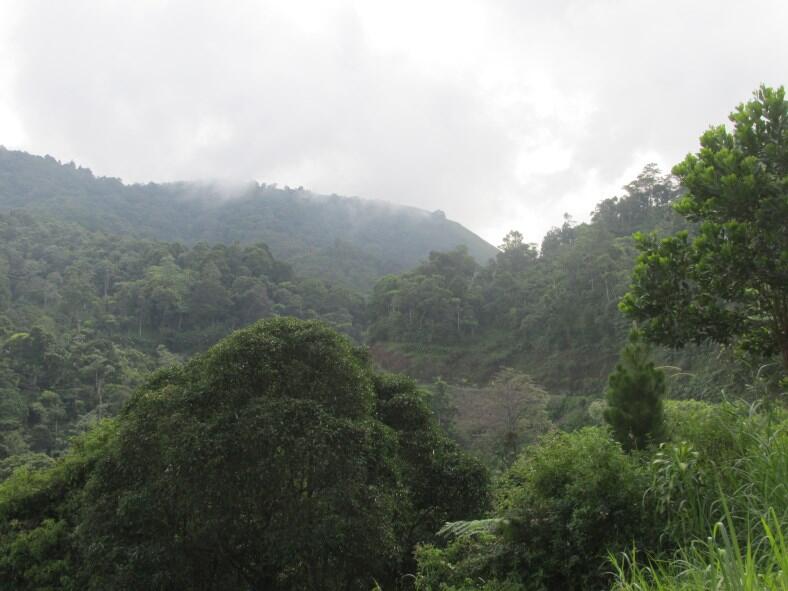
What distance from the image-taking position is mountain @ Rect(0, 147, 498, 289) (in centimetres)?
8338

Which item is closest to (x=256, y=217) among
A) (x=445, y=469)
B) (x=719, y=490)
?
(x=445, y=469)

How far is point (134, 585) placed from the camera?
7.91m

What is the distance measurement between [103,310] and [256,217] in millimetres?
57784

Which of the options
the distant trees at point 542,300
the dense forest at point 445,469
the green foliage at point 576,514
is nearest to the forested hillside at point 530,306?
the distant trees at point 542,300

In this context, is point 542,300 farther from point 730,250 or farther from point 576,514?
point 576,514

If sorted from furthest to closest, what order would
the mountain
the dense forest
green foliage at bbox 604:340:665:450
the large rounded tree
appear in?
the mountain
green foliage at bbox 604:340:665:450
the large rounded tree
the dense forest

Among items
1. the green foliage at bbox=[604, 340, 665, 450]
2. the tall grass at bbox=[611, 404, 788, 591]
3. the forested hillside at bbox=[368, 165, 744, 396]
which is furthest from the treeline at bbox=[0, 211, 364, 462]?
the tall grass at bbox=[611, 404, 788, 591]

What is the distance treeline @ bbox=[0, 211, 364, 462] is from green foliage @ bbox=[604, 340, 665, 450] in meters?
25.1

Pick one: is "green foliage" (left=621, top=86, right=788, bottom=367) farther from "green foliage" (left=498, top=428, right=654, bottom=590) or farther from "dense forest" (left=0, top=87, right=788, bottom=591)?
"green foliage" (left=498, top=428, right=654, bottom=590)

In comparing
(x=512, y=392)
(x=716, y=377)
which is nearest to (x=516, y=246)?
(x=512, y=392)

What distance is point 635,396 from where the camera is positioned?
952 centimetres

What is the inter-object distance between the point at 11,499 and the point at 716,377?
21685 millimetres

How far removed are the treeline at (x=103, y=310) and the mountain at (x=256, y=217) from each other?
17.0 m

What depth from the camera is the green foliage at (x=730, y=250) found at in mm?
6312
